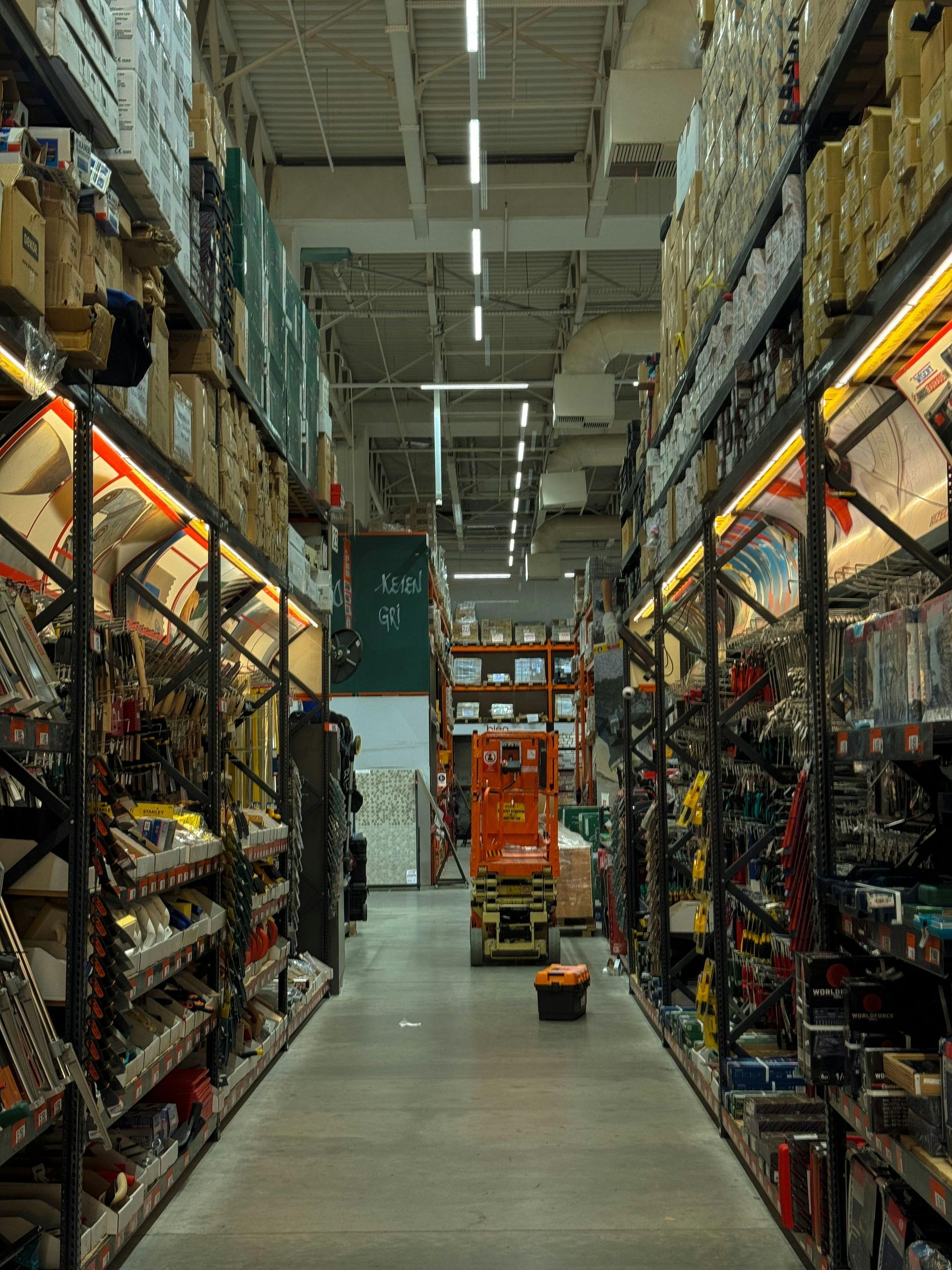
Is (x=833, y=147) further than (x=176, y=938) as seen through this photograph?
No

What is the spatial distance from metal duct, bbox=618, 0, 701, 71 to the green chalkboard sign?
9.60 metres

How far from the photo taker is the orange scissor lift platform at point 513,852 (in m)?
10.6

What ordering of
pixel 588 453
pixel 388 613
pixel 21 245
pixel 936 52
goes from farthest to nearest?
pixel 588 453 < pixel 388 613 < pixel 21 245 < pixel 936 52

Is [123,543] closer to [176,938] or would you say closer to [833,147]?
[176,938]

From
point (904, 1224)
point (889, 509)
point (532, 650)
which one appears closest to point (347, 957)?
point (889, 509)

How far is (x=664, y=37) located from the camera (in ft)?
28.7

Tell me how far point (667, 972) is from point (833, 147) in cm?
506

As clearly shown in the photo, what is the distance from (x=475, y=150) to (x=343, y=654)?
426 cm

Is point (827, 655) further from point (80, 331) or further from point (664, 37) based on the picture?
point (664, 37)

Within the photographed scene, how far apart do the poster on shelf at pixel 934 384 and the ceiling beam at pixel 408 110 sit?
7062 mm

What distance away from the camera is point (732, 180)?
5.22 m

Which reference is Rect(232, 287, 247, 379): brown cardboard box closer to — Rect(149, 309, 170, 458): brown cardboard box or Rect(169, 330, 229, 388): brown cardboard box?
Rect(169, 330, 229, 388): brown cardboard box

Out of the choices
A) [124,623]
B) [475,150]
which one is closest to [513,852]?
[475,150]

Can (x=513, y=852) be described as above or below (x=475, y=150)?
below
